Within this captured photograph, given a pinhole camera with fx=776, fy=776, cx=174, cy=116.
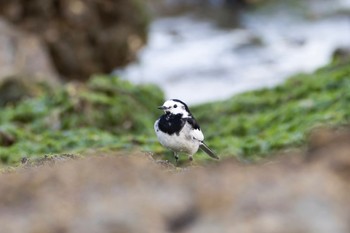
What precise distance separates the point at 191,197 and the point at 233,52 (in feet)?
101

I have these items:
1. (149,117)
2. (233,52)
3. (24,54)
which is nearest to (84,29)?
(24,54)

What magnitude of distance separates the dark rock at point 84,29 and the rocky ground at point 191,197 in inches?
935

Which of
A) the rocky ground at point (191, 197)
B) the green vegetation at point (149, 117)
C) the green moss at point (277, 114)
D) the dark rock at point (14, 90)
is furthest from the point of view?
the dark rock at point (14, 90)

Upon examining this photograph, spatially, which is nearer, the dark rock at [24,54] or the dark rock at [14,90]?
the dark rock at [14,90]

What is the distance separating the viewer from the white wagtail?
888 cm

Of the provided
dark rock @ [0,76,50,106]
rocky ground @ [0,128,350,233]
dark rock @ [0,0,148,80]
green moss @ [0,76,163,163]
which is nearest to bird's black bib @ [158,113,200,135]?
green moss @ [0,76,163,163]

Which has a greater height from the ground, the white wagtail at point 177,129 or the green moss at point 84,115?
the green moss at point 84,115

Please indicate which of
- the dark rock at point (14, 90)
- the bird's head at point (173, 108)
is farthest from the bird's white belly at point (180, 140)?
the dark rock at point (14, 90)

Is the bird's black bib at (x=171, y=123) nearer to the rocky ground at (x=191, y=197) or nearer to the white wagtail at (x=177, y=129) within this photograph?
the white wagtail at (x=177, y=129)

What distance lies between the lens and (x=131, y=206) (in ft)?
11.8

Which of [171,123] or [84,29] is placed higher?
[84,29]

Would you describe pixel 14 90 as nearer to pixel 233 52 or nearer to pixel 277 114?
pixel 277 114

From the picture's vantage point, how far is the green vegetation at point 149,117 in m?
12.8

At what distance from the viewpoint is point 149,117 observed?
53.8 ft
